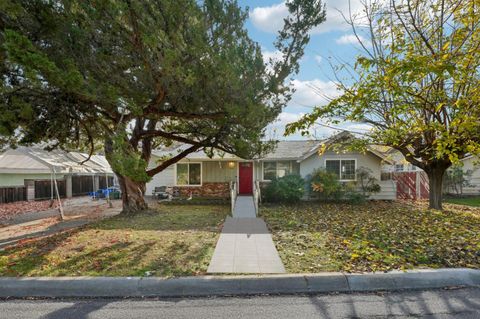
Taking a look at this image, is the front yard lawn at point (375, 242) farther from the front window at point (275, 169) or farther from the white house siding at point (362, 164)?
the front window at point (275, 169)

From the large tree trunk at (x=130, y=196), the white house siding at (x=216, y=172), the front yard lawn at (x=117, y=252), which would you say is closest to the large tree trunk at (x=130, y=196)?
the large tree trunk at (x=130, y=196)

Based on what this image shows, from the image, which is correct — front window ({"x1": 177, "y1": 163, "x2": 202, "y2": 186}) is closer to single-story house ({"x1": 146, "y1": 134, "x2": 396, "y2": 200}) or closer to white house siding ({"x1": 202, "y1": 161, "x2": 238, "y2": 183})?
single-story house ({"x1": 146, "y1": 134, "x2": 396, "y2": 200})

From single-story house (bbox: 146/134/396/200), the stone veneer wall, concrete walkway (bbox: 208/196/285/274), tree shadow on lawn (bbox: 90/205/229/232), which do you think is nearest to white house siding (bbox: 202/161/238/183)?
single-story house (bbox: 146/134/396/200)

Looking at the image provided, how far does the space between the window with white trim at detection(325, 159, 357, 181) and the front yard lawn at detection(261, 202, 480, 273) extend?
6.24 metres

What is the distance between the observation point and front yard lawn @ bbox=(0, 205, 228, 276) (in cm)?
529

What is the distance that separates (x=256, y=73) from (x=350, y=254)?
232 inches

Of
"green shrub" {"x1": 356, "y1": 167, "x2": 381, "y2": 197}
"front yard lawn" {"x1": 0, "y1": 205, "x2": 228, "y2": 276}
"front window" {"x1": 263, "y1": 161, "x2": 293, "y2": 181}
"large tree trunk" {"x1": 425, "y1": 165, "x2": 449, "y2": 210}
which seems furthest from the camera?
"front window" {"x1": 263, "y1": 161, "x2": 293, "y2": 181}

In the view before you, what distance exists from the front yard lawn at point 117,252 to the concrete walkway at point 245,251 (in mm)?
271

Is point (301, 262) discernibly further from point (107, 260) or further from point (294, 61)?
point (294, 61)

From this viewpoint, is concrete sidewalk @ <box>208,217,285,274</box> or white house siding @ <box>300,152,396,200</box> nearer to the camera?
concrete sidewalk @ <box>208,217,285,274</box>

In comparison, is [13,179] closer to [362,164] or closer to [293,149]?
[293,149]

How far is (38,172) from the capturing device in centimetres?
2081

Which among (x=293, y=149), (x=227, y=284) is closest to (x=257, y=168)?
(x=293, y=149)

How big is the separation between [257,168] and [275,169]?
1.17 meters
